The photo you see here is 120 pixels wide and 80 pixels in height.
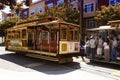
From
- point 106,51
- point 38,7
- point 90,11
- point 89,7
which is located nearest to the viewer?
point 106,51

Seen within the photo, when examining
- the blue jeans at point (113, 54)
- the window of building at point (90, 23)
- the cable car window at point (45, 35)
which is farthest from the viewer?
the window of building at point (90, 23)

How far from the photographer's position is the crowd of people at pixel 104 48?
14.4 m

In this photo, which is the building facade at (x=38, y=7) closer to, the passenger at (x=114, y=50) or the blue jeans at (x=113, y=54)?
the passenger at (x=114, y=50)

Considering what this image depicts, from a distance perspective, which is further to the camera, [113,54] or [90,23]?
[90,23]

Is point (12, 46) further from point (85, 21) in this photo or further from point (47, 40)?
point (85, 21)

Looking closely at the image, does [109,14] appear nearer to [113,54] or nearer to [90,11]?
[90,11]

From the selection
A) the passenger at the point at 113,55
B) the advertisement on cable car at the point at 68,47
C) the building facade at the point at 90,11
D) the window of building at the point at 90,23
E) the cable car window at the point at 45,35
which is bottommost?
the passenger at the point at 113,55

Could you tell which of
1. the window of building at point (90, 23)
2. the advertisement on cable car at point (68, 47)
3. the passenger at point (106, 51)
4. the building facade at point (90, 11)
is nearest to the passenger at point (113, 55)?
the passenger at point (106, 51)

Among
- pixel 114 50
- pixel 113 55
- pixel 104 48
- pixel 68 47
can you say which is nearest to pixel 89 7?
pixel 104 48

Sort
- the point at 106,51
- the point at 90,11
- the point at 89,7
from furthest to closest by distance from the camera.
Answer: the point at 89,7 → the point at 90,11 → the point at 106,51

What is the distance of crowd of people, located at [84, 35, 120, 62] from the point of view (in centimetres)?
1435

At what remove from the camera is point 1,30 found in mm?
47781

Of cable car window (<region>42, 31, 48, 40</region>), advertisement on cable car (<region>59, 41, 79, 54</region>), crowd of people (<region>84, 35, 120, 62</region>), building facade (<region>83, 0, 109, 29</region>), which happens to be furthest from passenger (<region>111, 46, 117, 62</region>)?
building facade (<region>83, 0, 109, 29</region>)

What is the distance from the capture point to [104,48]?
14.9m
